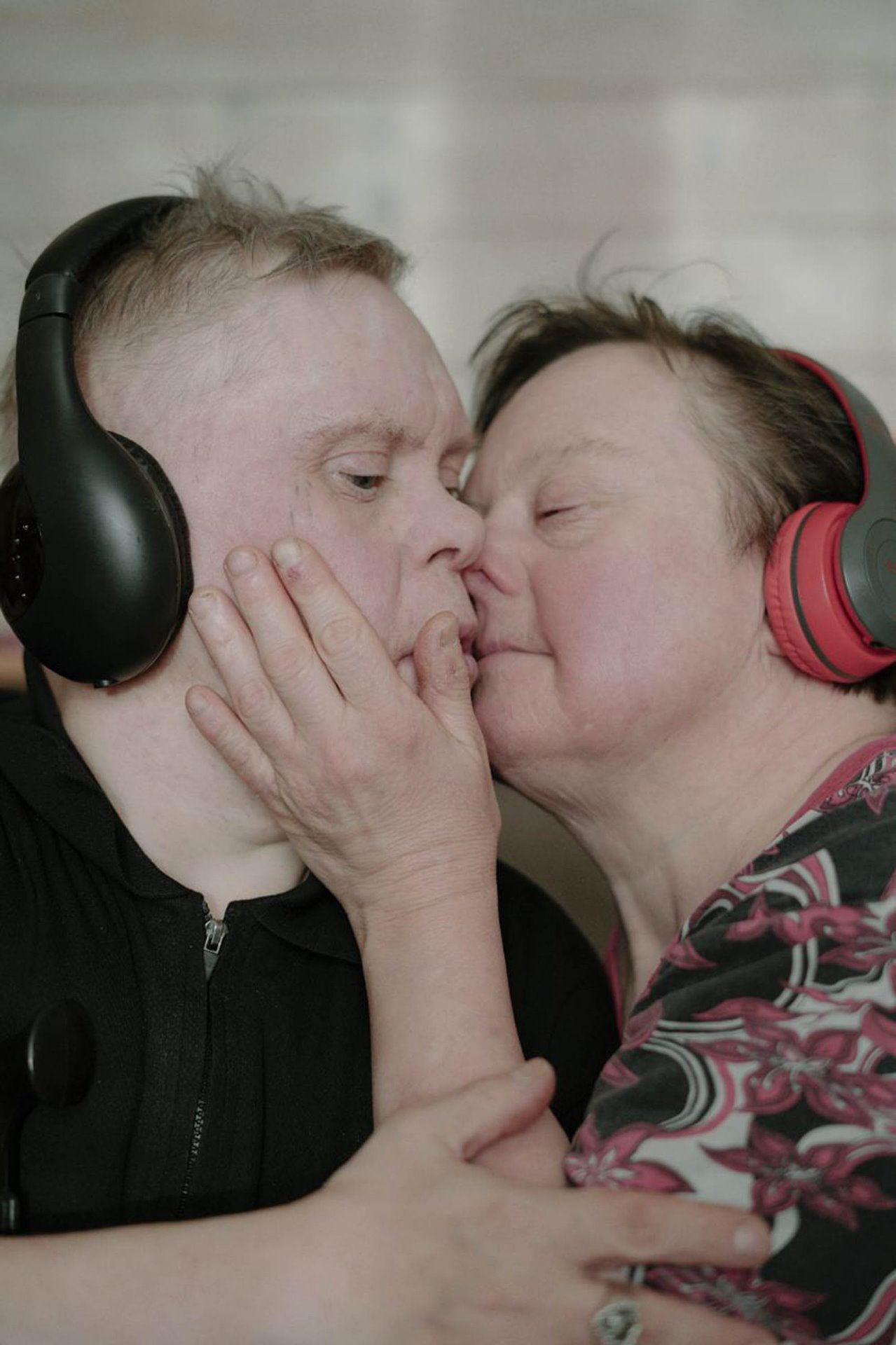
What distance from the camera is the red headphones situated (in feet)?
3.68

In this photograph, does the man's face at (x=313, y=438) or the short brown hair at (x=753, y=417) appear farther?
the short brown hair at (x=753, y=417)

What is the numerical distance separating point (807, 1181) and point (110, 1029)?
20.2 inches

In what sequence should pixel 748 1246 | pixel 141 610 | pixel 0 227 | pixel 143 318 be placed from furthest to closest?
pixel 0 227, pixel 143 318, pixel 141 610, pixel 748 1246

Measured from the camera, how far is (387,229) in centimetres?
191

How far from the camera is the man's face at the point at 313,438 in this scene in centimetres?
101

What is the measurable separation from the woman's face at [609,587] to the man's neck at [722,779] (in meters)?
0.03

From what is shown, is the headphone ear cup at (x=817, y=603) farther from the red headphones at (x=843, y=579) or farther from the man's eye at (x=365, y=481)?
the man's eye at (x=365, y=481)

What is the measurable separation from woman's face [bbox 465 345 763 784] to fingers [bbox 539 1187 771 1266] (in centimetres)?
49

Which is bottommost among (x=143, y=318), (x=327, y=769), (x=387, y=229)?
(x=327, y=769)

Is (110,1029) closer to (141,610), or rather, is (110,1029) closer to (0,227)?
(141,610)

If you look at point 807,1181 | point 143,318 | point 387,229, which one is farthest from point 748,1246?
point 387,229

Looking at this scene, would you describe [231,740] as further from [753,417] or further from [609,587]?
[753,417]

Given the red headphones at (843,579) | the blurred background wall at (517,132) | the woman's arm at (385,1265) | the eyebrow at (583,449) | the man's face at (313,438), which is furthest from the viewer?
the blurred background wall at (517,132)

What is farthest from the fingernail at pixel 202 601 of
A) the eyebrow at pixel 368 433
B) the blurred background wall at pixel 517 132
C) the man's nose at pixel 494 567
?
the blurred background wall at pixel 517 132
